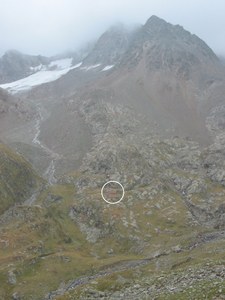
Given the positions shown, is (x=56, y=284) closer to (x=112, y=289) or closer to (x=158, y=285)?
(x=112, y=289)

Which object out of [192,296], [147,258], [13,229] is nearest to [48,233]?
[13,229]

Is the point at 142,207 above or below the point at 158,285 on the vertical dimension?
below

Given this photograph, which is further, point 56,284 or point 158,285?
point 56,284

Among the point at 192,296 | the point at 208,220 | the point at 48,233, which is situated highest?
the point at 192,296

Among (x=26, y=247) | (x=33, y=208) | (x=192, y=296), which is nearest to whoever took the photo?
(x=192, y=296)

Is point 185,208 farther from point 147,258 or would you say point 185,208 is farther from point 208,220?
point 147,258

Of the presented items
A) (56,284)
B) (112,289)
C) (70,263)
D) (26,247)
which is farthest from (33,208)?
(112,289)

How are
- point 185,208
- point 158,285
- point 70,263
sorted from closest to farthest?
point 158,285 < point 70,263 < point 185,208

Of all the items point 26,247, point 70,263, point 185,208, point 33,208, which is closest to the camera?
point 70,263

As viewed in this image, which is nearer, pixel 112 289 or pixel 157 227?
pixel 112 289
